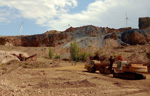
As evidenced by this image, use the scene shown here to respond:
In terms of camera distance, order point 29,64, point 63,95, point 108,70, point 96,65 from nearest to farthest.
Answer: point 63,95
point 108,70
point 96,65
point 29,64

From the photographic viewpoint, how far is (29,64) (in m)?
27.6

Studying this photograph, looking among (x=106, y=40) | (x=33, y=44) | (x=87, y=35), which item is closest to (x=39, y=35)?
(x=33, y=44)

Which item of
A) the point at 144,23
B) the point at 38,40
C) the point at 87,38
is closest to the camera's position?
the point at 87,38

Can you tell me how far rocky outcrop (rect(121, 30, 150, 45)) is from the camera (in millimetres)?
60281

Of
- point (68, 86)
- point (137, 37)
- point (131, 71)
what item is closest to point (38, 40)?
point (137, 37)

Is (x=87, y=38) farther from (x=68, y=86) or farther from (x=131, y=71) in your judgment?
(x=68, y=86)

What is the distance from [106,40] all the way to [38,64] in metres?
44.8

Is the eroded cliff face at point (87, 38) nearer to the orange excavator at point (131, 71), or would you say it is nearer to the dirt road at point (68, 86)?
the orange excavator at point (131, 71)

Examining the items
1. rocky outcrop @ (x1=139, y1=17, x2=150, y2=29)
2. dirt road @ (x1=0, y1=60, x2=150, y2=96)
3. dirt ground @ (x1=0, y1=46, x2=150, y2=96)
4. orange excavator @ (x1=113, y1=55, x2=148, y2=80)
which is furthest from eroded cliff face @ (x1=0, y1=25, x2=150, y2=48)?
dirt road @ (x1=0, y1=60, x2=150, y2=96)

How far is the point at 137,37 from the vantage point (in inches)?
2457

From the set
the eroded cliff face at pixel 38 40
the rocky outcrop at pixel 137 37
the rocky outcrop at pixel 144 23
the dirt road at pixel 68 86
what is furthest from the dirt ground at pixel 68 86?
the eroded cliff face at pixel 38 40

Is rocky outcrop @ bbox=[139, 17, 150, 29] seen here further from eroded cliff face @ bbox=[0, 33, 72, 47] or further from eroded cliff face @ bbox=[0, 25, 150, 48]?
eroded cliff face @ bbox=[0, 33, 72, 47]

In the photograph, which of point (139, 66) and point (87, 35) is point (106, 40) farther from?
point (139, 66)

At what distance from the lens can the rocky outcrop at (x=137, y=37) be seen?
60.3m
